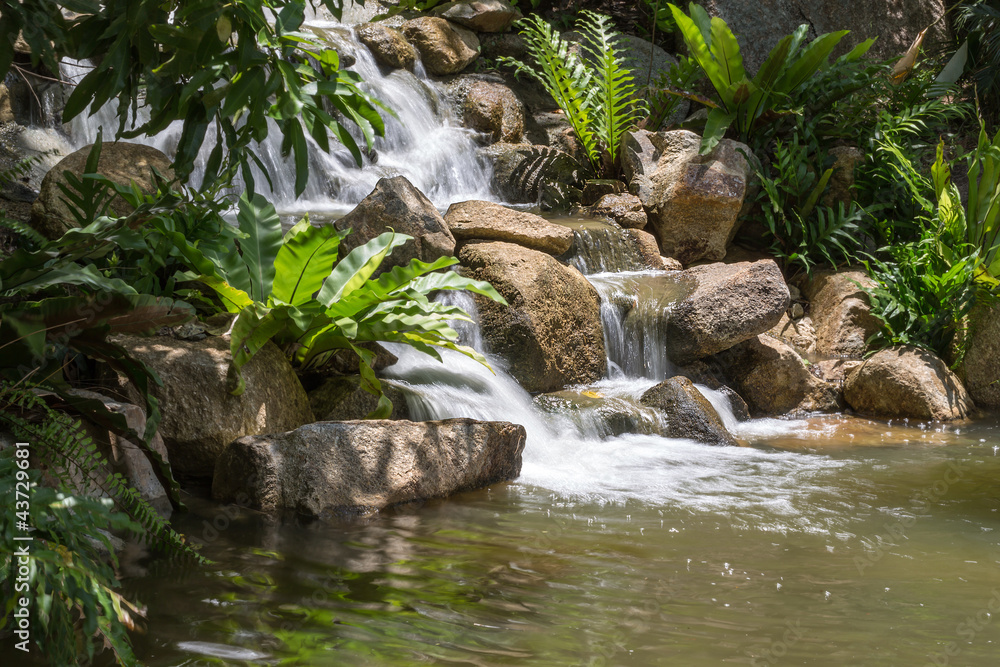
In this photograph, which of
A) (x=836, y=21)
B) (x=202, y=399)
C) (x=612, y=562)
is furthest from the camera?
(x=836, y=21)

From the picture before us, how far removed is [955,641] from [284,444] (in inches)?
101

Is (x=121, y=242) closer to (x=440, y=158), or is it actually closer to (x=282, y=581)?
(x=282, y=581)

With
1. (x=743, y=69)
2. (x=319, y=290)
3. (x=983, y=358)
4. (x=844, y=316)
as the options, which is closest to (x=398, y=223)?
(x=319, y=290)

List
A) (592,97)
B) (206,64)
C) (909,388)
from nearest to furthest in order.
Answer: (206,64)
(909,388)
(592,97)

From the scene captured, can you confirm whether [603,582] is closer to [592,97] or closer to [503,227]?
[503,227]

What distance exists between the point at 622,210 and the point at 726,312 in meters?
2.00

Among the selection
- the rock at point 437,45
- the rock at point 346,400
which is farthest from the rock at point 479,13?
the rock at point 346,400

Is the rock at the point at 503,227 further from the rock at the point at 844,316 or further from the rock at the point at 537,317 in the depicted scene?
the rock at the point at 844,316

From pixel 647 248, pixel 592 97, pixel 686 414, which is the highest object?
pixel 592 97

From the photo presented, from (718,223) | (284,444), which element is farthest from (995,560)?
(718,223)

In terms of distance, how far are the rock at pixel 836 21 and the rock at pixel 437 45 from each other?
343cm

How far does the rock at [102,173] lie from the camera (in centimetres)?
446

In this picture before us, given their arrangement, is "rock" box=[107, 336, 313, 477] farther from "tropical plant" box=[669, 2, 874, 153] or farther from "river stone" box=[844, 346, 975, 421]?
"tropical plant" box=[669, 2, 874, 153]

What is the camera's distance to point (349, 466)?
11.3 feet
